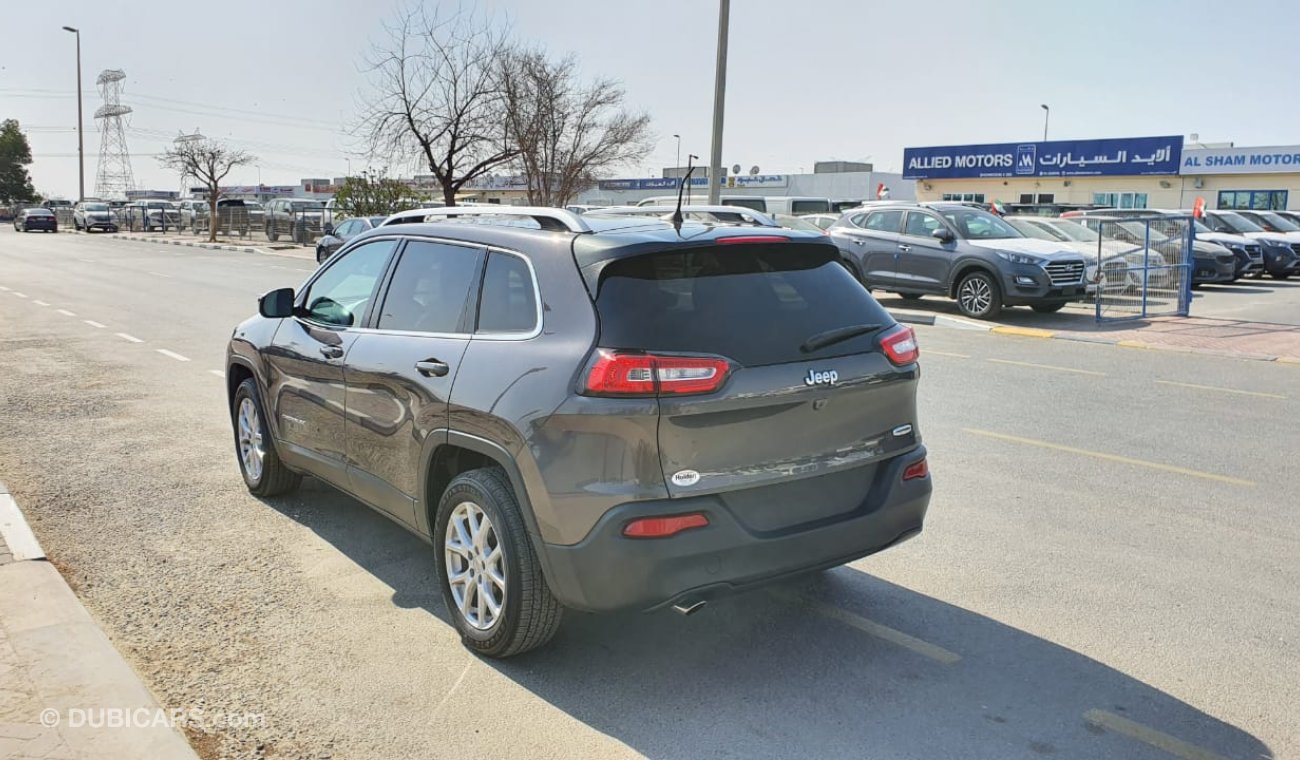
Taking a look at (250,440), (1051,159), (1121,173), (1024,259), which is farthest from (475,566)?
(1051,159)

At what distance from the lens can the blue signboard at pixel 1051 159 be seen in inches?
1727

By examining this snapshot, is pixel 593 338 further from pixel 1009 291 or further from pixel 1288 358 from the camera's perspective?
pixel 1009 291

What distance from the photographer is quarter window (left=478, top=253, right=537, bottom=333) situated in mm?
3799

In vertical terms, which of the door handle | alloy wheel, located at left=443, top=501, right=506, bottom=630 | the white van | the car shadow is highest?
the white van

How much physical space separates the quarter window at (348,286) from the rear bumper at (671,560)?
198 cm

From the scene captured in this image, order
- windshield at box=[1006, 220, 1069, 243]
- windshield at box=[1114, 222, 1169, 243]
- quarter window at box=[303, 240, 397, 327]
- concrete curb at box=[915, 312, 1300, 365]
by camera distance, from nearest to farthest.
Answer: quarter window at box=[303, 240, 397, 327] < concrete curb at box=[915, 312, 1300, 365] < windshield at box=[1114, 222, 1169, 243] < windshield at box=[1006, 220, 1069, 243]

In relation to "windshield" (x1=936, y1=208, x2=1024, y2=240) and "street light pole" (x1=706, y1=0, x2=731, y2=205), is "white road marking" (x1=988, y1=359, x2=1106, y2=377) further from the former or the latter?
"street light pole" (x1=706, y1=0, x2=731, y2=205)

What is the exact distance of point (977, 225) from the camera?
17.0 meters

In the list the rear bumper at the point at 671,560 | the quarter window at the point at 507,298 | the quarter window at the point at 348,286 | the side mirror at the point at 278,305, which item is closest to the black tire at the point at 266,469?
the side mirror at the point at 278,305

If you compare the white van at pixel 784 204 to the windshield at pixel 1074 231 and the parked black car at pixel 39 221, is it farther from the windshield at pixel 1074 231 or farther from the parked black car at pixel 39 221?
the parked black car at pixel 39 221

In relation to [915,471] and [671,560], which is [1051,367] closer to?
[915,471]

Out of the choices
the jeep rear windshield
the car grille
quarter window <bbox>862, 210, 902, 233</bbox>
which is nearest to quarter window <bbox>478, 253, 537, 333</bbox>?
the jeep rear windshield

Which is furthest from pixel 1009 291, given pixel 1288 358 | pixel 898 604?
→ pixel 898 604

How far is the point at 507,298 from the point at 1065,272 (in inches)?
553
